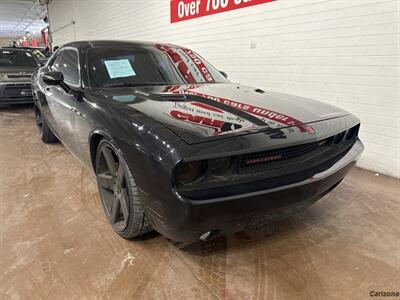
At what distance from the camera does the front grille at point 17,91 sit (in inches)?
244

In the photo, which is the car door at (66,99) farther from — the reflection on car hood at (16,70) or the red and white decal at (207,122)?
the reflection on car hood at (16,70)

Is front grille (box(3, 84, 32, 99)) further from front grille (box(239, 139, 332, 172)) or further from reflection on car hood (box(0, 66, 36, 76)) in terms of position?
front grille (box(239, 139, 332, 172))

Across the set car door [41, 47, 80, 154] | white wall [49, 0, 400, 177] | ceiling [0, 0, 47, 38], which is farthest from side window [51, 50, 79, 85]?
ceiling [0, 0, 47, 38]

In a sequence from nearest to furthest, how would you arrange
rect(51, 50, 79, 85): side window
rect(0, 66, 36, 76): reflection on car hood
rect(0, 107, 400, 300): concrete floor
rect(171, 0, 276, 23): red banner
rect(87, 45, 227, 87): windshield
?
rect(0, 107, 400, 300): concrete floor, rect(87, 45, 227, 87): windshield, rect(51, 50, 79, 85): side window, rect(171, 0, 276, 23): red banner, rect(0, 66, 36, 76): reflection on car hood

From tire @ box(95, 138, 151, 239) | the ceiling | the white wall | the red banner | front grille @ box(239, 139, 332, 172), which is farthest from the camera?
the ceiling

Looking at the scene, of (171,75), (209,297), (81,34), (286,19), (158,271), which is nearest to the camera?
(209,297)

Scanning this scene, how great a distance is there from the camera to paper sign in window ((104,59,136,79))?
232 centimetres

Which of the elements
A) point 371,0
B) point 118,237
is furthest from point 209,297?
point 371,0

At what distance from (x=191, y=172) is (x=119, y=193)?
70cm

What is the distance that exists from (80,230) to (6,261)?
440 millimetres

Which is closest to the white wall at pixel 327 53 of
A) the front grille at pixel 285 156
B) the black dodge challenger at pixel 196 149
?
the black dodge challenger at pixel 196 149

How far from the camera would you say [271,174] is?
4.71 feet

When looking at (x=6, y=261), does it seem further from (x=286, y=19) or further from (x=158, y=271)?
(x=286, y=19)

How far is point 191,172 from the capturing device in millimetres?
1348
